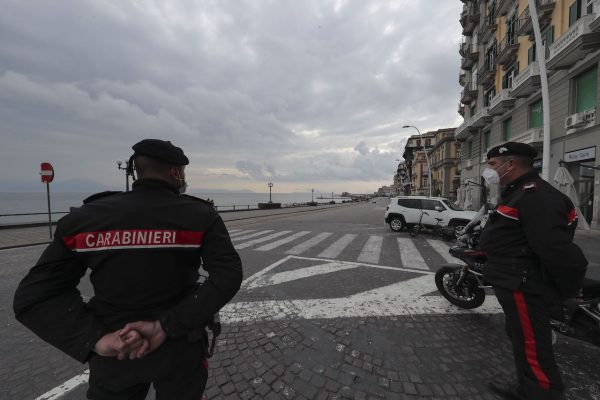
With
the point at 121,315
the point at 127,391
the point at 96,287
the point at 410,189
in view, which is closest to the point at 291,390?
the point at 127,391

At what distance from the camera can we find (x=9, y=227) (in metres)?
12.8

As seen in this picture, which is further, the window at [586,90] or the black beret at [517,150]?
the window at [586,90]

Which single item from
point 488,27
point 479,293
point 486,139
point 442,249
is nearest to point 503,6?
point 488,27

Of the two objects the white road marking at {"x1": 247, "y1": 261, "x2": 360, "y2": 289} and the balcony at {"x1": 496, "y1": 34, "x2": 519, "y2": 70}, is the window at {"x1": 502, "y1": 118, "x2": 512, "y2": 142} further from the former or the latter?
the white road marking at {"x1": 247, "y1": 261, "x2": 360, "y2": 289}

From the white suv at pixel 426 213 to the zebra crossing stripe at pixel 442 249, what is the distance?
140 cm

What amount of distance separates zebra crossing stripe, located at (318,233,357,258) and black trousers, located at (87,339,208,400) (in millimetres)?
5970

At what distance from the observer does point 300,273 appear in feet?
18.8

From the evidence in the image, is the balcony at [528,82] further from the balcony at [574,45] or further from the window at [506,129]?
the window at [506,129]

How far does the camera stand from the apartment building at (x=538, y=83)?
11.9 meters

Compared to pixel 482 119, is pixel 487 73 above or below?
above

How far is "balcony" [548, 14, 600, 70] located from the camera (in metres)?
11.0

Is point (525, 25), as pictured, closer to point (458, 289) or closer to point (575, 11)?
point (575, 11)

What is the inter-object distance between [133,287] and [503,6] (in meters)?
29.9

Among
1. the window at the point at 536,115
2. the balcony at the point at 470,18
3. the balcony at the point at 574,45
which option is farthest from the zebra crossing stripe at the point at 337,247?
the balcony at the point at 470,18
